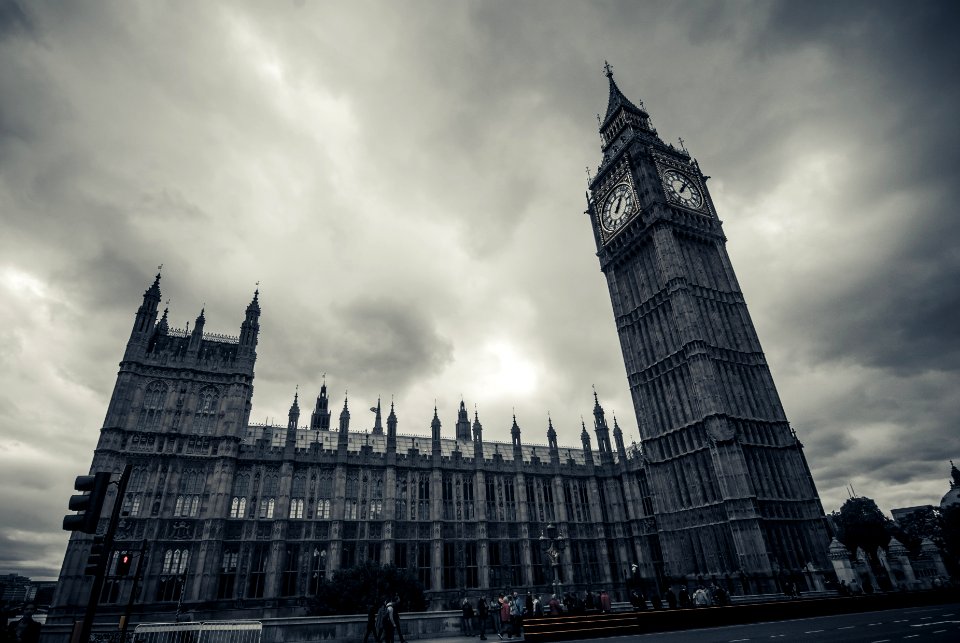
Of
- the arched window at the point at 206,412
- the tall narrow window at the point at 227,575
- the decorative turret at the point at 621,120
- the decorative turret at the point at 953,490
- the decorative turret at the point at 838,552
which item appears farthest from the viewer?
the decorative turret at the point at 953,490

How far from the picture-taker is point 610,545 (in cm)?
5606

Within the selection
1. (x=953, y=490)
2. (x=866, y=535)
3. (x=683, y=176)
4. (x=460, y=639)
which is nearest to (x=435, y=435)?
(x=460, y=639)

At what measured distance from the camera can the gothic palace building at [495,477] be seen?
40.6m

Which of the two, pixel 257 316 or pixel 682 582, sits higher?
pixel 257 316

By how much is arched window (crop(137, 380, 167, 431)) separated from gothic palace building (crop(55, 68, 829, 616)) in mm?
128

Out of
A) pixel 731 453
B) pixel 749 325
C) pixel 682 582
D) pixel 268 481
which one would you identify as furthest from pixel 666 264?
pixel 268 481

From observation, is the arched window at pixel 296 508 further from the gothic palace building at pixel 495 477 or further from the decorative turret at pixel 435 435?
the decorative turret at pixel 435 435

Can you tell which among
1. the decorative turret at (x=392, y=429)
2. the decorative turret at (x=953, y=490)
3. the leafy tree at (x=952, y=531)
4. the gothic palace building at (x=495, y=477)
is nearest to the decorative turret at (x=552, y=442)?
the gothic palace building at (x=495, y=477)

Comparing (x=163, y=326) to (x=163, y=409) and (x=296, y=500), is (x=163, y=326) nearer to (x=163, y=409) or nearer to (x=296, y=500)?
(x=163, y=409)

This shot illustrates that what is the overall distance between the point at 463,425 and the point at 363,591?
31797mm

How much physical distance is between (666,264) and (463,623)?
43285 millimetres

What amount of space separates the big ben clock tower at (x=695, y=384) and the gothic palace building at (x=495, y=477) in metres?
0.21

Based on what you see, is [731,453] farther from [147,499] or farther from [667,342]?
[147,499]

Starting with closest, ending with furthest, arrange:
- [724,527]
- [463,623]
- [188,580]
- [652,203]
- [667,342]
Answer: [463,623]
[188,580]
[724,527]
[667,342]
[652,203]
